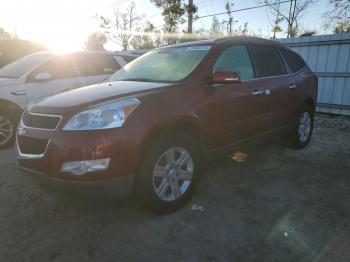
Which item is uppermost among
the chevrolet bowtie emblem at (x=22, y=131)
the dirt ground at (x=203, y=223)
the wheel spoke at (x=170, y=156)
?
the chevrolet bowtie emblem at (x=22, y=131)

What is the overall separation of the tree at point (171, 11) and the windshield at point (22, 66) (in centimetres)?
1577

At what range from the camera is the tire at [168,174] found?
2.67 metres

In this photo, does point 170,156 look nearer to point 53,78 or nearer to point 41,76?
point 41,76

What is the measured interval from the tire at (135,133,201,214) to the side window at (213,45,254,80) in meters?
1.03

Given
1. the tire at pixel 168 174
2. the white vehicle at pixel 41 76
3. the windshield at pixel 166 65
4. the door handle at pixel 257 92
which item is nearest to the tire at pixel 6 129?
the white vehicle at pixel 41 76

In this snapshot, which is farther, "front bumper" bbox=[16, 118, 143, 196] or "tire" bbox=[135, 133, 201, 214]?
"tire" bbox=[135, 133, 201, 214]

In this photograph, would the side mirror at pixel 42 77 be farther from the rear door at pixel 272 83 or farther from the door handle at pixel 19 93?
the rear door at pixel 272 83

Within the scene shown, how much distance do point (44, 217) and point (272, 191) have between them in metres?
2.45

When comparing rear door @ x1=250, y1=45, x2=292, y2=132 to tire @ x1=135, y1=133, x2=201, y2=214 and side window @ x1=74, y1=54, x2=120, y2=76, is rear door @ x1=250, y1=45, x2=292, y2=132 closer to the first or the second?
tire @ x1=135, y1=133, x2=201, y2=214

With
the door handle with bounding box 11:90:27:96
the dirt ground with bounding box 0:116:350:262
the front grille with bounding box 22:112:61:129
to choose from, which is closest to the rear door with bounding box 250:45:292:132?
the dirt ground with bounding box 0:116:350:262

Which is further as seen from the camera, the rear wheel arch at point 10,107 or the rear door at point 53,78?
the rear door at point 53,78

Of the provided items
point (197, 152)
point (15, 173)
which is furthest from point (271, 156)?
point (15, 173)

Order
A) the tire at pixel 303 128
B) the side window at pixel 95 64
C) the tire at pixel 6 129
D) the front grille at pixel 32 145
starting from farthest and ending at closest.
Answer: the side window at pixel 95 64 → the tire at pixel 6 129 → the tire at pixel 303 128 → the front grille at pixel 32 145

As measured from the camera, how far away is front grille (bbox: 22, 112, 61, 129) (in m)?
2.59
